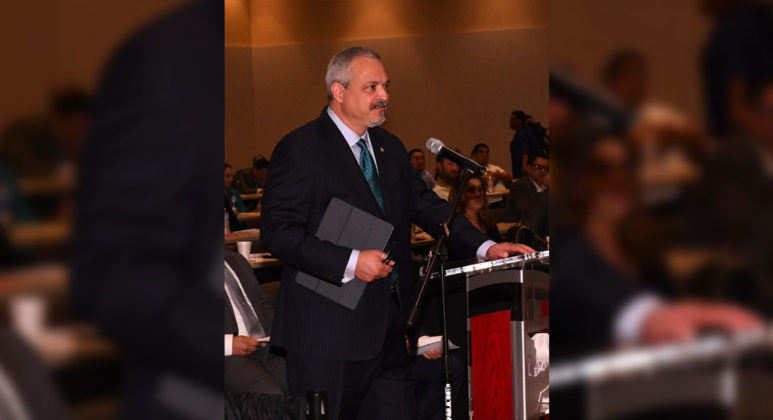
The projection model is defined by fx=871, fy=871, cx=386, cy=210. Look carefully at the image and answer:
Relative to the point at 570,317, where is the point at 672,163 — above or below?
above

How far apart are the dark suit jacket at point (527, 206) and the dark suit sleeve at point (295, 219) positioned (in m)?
2.04

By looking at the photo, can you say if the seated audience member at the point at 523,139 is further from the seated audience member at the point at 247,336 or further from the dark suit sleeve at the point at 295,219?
the dark suit sleeve at the point at 295,219

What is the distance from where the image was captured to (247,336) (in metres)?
2.88

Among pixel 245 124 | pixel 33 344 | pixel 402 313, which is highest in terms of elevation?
pixel 245 124

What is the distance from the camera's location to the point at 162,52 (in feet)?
1.83

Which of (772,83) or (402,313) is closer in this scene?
(772,83)

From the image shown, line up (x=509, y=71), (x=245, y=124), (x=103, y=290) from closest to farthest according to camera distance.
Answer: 1. (x=103, y=290)
2. (x=245, y=124)
3. (x=509, y=71)

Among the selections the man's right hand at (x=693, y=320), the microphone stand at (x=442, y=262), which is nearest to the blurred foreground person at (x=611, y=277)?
the man's right hand at (x=693, y=320)

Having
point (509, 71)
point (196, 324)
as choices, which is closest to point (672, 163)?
point (196, 324)

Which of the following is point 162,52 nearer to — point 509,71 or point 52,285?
point 52,285

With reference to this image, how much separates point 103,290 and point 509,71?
428 centimetres

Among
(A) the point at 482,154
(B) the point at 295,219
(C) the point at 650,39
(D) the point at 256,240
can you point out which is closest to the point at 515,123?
(A) the point at 482,154

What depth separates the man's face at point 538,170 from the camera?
412 cm

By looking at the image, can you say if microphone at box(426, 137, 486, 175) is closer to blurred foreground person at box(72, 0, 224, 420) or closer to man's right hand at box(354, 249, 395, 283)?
man's right hand at box(354, 249, 395, 283)
